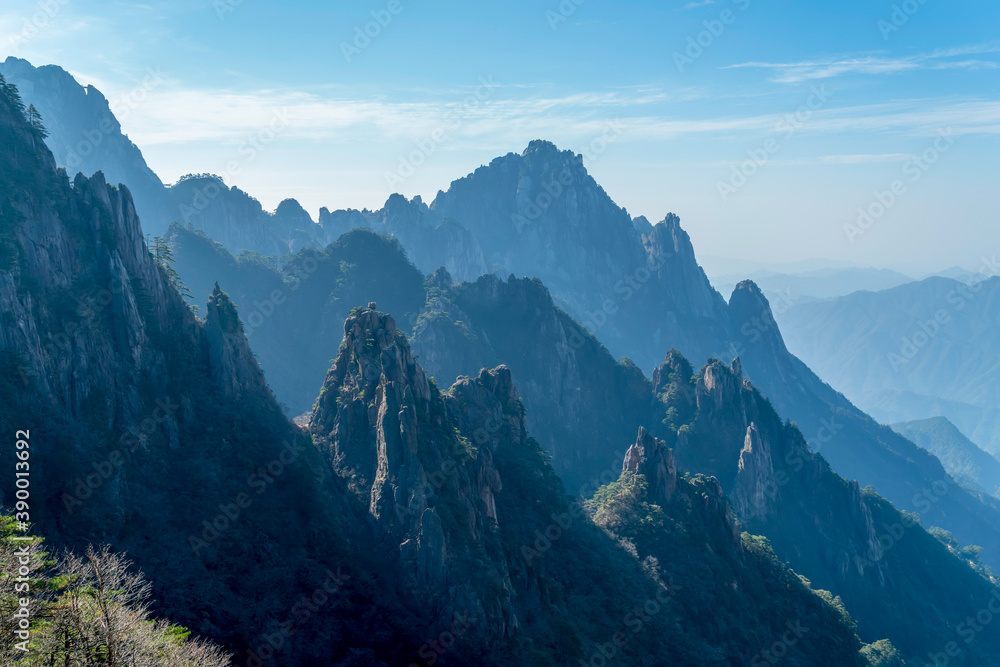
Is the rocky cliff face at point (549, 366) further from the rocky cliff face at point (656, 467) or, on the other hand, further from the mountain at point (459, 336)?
the rocky cliff face at point (656, 467)

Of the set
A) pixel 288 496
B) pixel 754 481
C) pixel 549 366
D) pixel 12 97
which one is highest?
pixel 12 97

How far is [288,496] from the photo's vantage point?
7431cm

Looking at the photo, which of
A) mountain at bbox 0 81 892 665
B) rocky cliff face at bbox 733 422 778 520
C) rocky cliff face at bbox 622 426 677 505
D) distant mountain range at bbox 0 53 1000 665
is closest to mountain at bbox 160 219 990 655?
rocky cliff face at bbox 733 422 778 520

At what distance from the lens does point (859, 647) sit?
316ft

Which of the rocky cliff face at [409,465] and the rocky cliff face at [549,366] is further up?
the rocky cliff face at [549,366]

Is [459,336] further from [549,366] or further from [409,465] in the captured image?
[409,465]

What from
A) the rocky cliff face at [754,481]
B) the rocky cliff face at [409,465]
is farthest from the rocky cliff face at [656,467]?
the rocky cliff face at [754,481]

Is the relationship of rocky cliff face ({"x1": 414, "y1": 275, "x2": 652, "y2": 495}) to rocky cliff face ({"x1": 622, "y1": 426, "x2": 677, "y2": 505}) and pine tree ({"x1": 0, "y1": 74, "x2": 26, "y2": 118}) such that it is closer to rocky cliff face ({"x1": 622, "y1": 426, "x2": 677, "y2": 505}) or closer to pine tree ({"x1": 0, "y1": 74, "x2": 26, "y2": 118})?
rocky cliff face ({"x1": 622, "y1": 426, "x2": 677, "y2": 505})

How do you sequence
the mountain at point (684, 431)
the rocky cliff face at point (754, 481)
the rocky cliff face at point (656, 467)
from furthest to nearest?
the rocky cliff face at point (754, 481)
the mountain at point (684, 431)
the rocky cliff face at point (656, 467)

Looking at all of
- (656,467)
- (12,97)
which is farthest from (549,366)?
(12,97)

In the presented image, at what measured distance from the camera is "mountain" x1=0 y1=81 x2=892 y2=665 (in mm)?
62531

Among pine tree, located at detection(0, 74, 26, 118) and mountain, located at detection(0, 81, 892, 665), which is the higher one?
pine tree, located at detection(0, 74, 26, 118)

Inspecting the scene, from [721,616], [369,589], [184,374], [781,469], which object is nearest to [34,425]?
[184,374]

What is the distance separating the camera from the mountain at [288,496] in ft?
205
